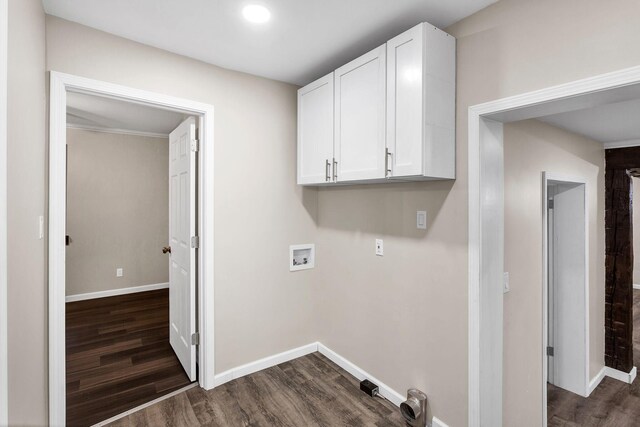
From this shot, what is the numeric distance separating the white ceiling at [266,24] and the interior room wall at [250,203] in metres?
0.21

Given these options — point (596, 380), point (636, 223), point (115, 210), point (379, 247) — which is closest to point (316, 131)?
point (379, 247)

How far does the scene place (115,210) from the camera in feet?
15.9

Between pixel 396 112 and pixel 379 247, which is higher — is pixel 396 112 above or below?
above

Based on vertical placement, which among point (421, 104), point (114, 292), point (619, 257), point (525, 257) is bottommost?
point (114, 292)

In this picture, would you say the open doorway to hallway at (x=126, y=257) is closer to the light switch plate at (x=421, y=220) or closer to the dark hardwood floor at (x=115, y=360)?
the dark hardwood floor at (x=115, y=360)

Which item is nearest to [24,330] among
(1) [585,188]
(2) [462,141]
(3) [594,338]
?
(2) [462,141]

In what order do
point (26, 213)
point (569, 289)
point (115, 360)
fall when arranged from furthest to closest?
1. point (569, 289)
2. point (115, 360)
3. point (26, 213)

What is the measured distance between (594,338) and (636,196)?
203 inches

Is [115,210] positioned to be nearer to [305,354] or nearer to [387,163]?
[305,354]

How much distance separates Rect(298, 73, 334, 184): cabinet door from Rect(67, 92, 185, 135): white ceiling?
4.54 ft

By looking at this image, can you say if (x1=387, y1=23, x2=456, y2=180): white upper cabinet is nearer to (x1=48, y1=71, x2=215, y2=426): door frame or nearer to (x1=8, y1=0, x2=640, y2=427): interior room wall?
(x1=8, y1=0, x2=640, y2=427): interior room wall

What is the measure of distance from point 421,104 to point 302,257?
178 cm

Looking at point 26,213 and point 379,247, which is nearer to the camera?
point 26,213

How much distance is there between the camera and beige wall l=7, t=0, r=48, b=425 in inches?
39.2
